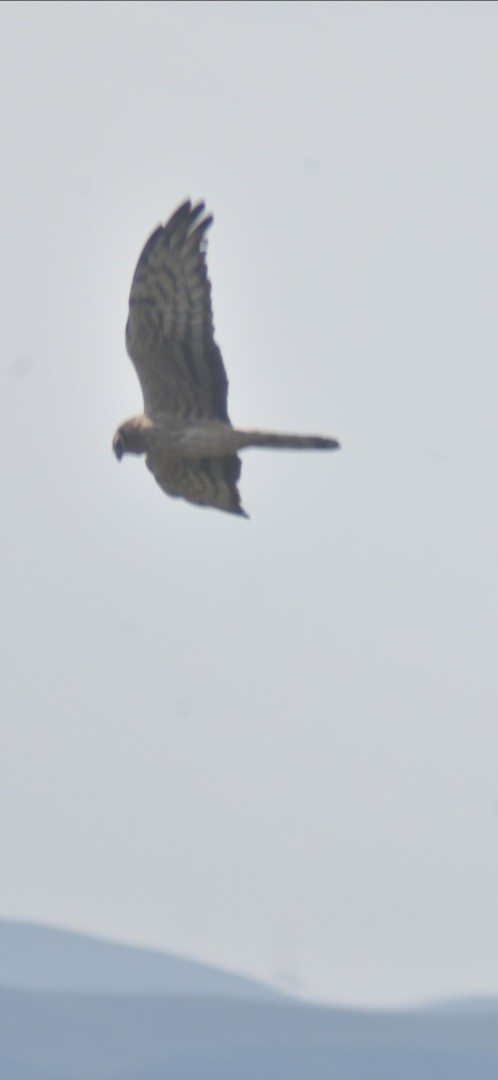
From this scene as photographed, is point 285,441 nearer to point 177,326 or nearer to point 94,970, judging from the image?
point 177,326

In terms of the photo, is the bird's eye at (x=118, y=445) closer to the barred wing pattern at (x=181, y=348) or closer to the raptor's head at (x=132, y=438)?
the raptor's head at (x=132, y=438)

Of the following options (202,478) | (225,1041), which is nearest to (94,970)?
(225,1041)

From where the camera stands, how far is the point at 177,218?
45.7 ft

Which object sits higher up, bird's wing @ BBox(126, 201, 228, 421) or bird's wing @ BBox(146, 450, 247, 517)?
bird's wing @ BBox(126, 201, 228, 421)

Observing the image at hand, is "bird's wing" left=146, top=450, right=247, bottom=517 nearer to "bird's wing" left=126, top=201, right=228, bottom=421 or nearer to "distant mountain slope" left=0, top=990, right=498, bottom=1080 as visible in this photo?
"bird's wing" left=126, top=201, right=228, bottom=421

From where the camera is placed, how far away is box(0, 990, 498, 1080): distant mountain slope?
107 m

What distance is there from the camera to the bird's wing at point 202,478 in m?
14.8

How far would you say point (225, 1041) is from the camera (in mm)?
120688

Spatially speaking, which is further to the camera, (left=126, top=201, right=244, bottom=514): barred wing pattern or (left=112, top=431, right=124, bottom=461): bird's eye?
(left=112, top=431, right=124, bottom=461): bird's eye

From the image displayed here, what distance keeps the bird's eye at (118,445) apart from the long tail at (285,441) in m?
0.87

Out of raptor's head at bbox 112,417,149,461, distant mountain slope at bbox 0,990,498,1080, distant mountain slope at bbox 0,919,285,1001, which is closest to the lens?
raptor's head at bbox 112,417,149,461

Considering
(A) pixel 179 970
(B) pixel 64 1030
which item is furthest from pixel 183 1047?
(A) pixel 179 970

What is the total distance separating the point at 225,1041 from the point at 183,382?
4334 inches

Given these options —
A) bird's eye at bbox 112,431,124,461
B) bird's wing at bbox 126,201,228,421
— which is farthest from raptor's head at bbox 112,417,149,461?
bird's wing at bbox 126,201,228,421
